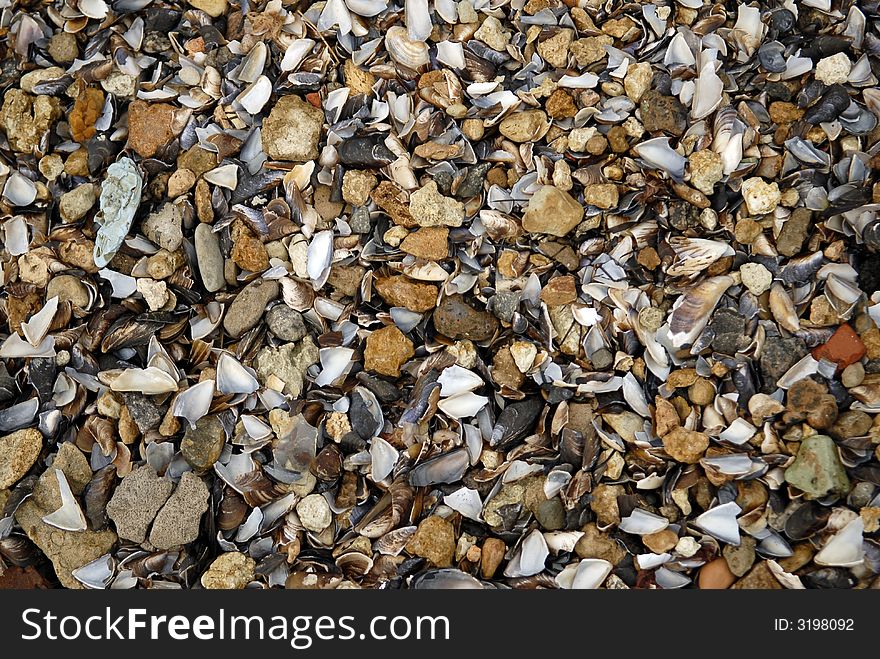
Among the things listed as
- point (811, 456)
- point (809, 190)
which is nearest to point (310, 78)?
point (809, 190)

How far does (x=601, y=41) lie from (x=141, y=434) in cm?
116

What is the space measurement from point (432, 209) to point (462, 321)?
218mm

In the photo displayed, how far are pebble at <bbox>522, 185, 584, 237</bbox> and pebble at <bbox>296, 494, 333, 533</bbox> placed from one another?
63 centimetres

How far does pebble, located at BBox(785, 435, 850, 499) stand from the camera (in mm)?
1308

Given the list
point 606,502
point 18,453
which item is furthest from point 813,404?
point 18,453

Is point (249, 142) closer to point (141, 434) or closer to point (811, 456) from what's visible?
point (141, 434)

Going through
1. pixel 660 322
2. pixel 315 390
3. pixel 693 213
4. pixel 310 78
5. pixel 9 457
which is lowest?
pixel 9 457

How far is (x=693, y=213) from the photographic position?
144cm

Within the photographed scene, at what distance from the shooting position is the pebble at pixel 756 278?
1398mm

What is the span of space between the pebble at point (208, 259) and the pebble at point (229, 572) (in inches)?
19.8

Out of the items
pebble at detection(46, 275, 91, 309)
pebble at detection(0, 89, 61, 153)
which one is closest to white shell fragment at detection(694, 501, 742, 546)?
pebble at detection(46, 275, 91, 309)

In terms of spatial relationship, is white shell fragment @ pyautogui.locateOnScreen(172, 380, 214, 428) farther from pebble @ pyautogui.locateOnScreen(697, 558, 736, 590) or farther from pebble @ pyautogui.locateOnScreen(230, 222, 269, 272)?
pebble @ pyautogui.locateOnScreen(697, 558, 736, 590)

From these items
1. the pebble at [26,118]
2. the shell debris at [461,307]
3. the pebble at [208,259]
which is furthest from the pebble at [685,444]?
the pebble at [26,118]

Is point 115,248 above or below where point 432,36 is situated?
below
